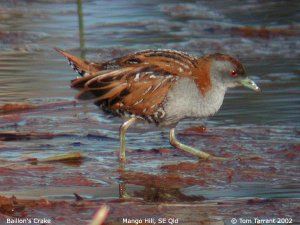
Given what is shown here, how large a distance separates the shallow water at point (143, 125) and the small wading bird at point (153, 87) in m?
0.42

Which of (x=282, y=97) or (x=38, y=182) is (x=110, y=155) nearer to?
(x=38, y=182)

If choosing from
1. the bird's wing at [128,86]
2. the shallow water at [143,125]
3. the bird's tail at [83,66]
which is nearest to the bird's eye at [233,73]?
the bird's wing at [128,86]

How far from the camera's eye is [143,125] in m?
9.98

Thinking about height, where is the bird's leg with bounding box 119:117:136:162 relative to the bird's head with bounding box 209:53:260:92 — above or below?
below

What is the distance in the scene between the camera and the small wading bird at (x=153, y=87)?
27.7ft

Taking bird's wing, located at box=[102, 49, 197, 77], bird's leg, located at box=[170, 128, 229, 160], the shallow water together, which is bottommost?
the shallow water

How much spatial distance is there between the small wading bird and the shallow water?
0.42 metres

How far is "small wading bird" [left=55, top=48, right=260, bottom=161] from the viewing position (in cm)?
844

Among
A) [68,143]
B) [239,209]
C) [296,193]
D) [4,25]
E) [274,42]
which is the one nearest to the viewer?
[239,209]

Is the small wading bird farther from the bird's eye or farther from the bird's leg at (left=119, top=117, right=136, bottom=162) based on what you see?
the bird's eye

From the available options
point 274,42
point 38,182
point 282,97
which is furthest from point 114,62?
point 274,42

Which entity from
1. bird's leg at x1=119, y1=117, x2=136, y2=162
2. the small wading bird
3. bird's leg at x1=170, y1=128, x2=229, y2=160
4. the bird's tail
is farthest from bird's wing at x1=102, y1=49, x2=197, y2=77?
bird's leg at x1=170, y1=128, x2=229, y2=160

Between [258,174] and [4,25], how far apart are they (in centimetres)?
895

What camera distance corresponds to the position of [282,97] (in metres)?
11.0
